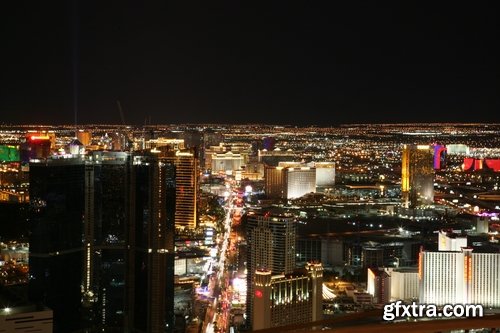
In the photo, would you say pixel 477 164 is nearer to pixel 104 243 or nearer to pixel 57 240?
pixel 104 243

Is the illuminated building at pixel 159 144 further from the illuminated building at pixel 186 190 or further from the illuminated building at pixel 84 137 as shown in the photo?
the illuminated building at pixel 84 137

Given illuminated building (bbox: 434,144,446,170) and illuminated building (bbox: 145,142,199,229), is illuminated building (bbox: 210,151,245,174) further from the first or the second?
illuminated building (bbox: 145,142,199,229)

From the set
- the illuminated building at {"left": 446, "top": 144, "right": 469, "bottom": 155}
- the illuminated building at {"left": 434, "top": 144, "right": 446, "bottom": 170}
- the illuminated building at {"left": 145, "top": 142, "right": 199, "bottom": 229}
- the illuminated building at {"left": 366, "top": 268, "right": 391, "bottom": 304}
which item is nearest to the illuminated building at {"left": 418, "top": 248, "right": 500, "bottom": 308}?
the illuminated building at {"left": 366, "top": 268, "right": 391, "bottom": 304}

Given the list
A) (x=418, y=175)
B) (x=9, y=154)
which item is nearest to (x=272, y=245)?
(x=9, y=154)

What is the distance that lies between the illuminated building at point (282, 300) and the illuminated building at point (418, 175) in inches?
330

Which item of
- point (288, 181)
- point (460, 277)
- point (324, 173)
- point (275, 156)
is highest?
point (275, 156)

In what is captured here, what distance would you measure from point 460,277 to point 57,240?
14.0 ft

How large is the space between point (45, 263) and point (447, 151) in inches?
509

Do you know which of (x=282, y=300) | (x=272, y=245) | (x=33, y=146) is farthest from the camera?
(x=33, y=146)

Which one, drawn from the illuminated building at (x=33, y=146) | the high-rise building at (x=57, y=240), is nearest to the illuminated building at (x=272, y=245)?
the high-rise building at (x=57, y=240)

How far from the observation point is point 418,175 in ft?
48.3

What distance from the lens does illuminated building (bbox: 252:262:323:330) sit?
5781 millimetres

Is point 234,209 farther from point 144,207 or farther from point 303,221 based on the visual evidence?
point 144,207

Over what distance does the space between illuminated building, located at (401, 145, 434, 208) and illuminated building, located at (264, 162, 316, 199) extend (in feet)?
7.87
